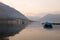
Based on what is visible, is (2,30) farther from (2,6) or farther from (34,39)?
(34,39)

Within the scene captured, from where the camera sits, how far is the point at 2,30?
9.60m

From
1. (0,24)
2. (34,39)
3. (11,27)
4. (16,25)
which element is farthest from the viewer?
(34,39)

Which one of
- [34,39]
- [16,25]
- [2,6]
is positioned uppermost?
[2,6]

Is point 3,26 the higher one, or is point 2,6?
point 2,6

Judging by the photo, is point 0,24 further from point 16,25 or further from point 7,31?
point 16,25

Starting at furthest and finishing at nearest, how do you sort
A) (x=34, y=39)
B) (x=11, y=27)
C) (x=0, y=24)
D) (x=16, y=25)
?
(x=34, y=39)
(x=16, y=25)
(x=11, y=27)
(x=0, y=24)

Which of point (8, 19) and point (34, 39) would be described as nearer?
point (8, 19)

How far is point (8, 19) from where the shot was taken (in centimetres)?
1003

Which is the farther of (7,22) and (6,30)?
(7,22)

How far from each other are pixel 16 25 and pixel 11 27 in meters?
0.72

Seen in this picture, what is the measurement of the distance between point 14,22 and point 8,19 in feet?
2.06

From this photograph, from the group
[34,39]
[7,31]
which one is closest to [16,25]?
[7,31]

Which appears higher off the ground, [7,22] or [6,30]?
[7,22]

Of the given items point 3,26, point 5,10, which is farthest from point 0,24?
point 5,10
